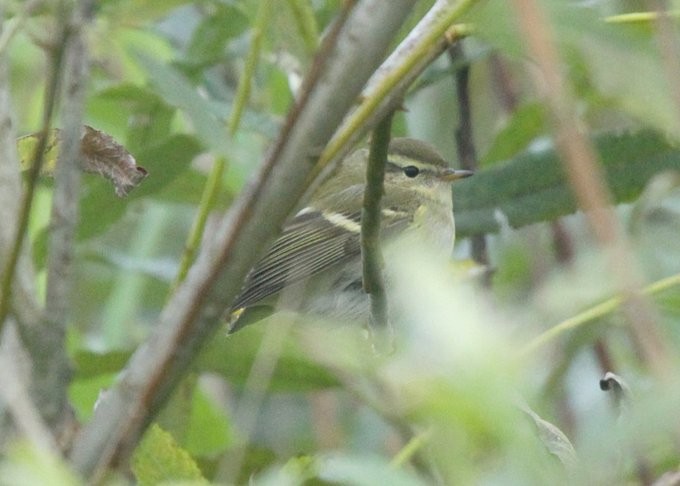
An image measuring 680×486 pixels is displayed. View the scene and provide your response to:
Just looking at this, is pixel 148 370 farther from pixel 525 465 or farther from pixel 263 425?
pixel 263 425

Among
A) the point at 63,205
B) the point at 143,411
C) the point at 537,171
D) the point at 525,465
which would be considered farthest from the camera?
the point at 537,171

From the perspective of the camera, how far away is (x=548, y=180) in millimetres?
2365

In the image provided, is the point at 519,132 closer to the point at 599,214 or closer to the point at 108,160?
the point at 108,160

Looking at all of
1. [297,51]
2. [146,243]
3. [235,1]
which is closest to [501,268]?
[146,243]

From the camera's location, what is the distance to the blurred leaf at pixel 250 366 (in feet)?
6.22

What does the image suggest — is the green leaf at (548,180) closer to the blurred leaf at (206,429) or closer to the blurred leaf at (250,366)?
the blurred leaf at (250,366)

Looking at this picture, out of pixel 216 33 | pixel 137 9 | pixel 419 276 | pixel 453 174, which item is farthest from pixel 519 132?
pixel 419 276

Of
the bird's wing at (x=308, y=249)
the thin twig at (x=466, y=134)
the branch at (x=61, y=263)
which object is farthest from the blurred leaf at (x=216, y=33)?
the branch at (x=61, y=263)

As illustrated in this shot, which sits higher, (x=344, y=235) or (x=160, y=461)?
(x=160, y=461)

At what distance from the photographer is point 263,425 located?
4199mm

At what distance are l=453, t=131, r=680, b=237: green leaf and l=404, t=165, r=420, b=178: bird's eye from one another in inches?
40.8

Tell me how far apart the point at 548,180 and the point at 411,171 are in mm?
1317

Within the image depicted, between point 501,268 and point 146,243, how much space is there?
0.99 meters

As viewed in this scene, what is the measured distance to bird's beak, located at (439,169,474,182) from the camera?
296 cm
